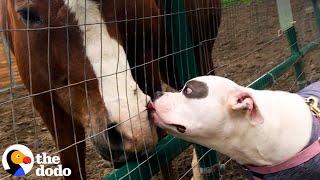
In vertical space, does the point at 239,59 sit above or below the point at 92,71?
below

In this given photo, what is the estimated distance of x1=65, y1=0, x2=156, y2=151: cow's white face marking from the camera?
212 cm

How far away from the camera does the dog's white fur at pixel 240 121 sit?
7.68 ft

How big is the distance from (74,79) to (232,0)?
2794 millimetres

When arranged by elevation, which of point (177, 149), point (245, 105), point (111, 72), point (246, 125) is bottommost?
point (177, 149)

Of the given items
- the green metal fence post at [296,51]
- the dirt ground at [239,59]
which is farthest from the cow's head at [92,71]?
the green metal fence post at [296,51]

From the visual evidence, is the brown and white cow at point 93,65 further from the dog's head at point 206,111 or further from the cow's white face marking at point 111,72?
the dog's head at point 206,111

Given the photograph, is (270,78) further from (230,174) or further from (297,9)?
(297,9)

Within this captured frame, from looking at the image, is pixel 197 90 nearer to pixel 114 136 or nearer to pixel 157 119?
pixel 157 119

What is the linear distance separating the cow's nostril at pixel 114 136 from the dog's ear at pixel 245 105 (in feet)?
1.84


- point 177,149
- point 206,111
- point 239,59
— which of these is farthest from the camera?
point 239,59

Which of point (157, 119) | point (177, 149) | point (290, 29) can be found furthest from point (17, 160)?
point (290, 29)

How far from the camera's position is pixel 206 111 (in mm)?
2365

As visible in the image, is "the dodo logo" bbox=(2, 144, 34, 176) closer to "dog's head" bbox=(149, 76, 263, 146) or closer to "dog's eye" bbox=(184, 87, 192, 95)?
"dog's head" bbox=(149, 76, 263, 146)

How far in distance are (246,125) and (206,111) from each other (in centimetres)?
20
